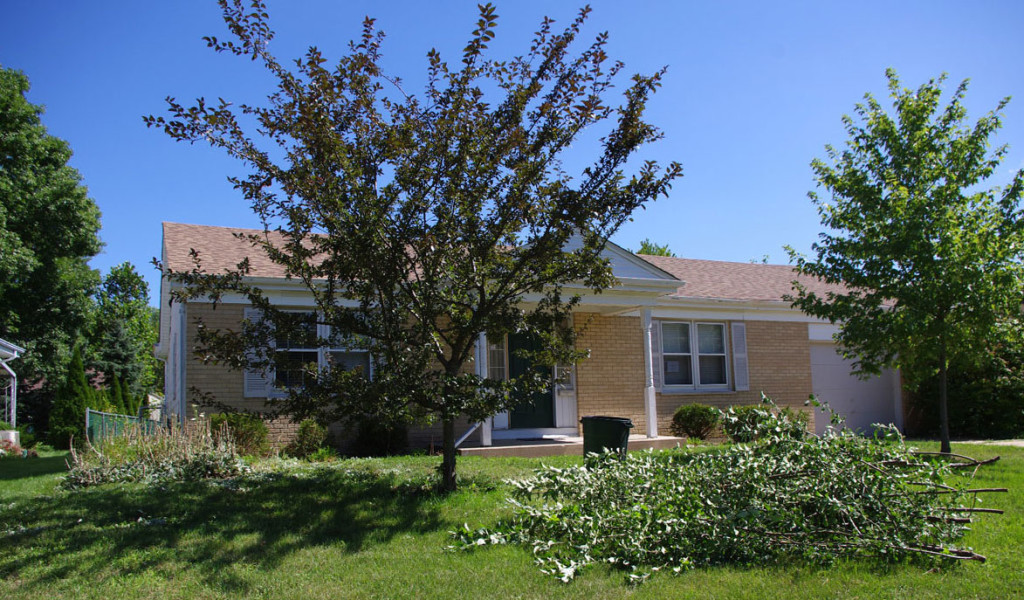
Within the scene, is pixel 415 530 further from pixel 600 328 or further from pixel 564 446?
pixel 600 328

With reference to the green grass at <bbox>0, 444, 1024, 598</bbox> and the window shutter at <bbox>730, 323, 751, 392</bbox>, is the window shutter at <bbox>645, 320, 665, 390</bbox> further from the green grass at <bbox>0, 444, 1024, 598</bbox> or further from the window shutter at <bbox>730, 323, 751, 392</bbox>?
the green grass at <bbox>0, 444, 1024, 598</bbox>

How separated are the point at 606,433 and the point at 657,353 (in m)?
6.44

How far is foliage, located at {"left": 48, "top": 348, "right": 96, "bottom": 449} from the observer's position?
1889 cm

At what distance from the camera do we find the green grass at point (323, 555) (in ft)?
15.6

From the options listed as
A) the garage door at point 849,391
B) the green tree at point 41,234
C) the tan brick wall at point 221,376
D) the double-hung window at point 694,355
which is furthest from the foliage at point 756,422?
the green tree at point 41,234

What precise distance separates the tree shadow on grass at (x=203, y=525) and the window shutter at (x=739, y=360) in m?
10.2

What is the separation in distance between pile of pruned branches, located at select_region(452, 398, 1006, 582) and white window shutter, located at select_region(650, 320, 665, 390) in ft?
29.5

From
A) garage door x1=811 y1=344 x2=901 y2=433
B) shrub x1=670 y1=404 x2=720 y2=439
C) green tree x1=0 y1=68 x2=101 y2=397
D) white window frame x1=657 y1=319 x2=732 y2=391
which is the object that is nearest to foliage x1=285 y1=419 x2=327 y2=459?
shrub x1=670 y1=404 x2=720 y2=439

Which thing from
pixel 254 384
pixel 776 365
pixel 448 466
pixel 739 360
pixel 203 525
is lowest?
pixel 203 525

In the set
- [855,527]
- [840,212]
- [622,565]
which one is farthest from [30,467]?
[840,212]

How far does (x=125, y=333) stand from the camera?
30.3 meters

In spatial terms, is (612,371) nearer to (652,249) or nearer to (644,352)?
(644,352)

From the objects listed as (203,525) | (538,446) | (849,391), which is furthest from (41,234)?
(849,391)

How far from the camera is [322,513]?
6.73m
